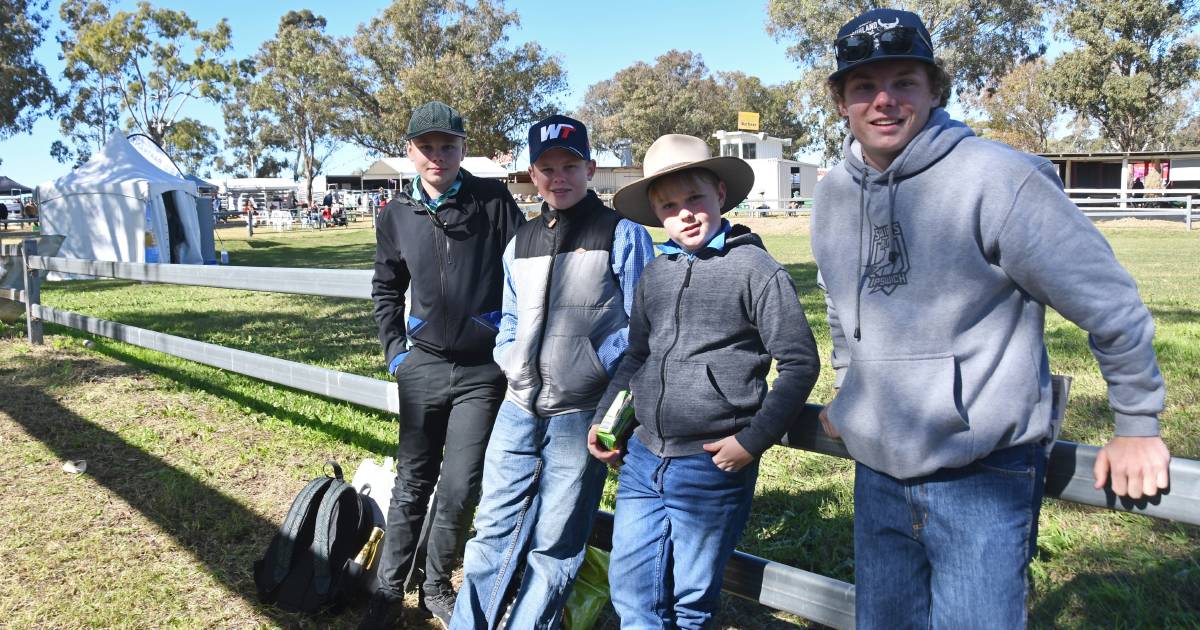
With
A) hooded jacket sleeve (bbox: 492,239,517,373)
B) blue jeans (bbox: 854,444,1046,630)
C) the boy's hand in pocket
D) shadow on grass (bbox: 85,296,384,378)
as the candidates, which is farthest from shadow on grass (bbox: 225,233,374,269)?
blue jeans (bbox: 854,444,1046,630)

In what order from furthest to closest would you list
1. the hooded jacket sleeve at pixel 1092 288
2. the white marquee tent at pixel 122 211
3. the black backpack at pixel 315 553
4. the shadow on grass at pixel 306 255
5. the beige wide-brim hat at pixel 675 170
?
the shadow on grass at pixel 306 255 → the white marquee tent at pixel 122 211 → the black backpack at pixel 315 553 → the beige wide-brim hat at pixel 675 170 → the hooded jacket sleeve at pixel 1092 288

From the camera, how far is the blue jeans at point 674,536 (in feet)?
7.58

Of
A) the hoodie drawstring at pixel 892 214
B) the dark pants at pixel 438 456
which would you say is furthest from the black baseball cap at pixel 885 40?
the dark pants at pixel 438 456

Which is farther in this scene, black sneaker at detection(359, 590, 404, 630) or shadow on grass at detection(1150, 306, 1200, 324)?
shadow on grass at detection(1150, 306, 1200, 324)

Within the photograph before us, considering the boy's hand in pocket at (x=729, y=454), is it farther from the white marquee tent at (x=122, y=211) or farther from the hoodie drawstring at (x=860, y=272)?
the white marquee tent at (x=122, y=211)

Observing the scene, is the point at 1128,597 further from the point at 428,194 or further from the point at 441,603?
the point at 428,194

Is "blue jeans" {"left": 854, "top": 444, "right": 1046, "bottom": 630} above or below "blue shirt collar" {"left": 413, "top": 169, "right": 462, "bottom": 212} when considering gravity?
below

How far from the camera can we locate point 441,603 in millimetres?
3119

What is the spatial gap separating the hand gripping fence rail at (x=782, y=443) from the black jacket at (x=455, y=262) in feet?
1.39

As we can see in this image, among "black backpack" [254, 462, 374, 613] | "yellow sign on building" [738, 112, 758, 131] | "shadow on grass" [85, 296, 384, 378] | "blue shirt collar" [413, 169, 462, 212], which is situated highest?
"yellow sign on building" [738, 112, 758, 131]

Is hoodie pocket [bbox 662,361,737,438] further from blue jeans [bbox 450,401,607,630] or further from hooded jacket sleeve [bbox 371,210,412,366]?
hooded jacket sleeve [bbox 371,210,412,366]

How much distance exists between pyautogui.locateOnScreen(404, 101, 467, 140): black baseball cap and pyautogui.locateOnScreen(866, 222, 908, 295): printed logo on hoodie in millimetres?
1652

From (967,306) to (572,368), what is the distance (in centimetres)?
121

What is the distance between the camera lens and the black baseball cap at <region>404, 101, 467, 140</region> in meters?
3.12
